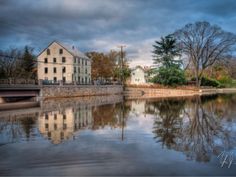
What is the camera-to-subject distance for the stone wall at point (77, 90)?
141ft

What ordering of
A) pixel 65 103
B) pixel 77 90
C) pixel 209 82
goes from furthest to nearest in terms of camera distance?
pixel 209 82, pixel 77 90, pixel 65 103

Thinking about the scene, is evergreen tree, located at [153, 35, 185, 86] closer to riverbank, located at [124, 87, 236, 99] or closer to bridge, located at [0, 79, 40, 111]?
riverbank, located at [124, 87, 236, 99]

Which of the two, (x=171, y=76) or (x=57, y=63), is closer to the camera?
(x=171, y=76)

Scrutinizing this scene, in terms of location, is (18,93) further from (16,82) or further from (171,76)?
(171,76)

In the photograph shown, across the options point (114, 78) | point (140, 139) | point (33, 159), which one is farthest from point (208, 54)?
point (33, 159)

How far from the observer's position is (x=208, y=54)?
65.6 m

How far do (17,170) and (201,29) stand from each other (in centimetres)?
6020

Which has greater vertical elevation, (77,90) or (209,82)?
(209,82)

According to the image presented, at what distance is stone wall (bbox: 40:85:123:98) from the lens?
42.9m

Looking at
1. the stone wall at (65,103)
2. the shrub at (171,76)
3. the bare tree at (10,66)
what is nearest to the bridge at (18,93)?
the stone wall at (65,103)

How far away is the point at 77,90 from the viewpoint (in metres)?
51.2

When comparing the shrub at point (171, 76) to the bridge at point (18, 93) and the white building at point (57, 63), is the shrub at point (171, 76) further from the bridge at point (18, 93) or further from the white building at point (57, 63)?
the bridge at point (18, 93)

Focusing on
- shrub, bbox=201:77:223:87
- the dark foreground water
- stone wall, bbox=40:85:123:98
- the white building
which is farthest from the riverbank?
the dark foreground water

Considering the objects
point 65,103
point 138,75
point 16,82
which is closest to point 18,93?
point 16,82
